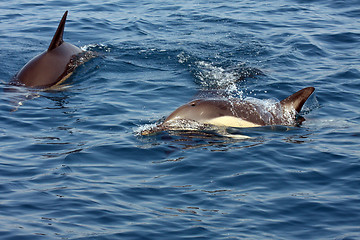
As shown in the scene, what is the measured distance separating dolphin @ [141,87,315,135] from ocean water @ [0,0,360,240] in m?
0.24

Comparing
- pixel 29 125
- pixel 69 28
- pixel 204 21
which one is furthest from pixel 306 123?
pixel 69 28

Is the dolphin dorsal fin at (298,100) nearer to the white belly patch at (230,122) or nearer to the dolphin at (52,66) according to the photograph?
the white belly patch at (230,122)

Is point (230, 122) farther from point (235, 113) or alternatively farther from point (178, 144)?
point (178, 144)

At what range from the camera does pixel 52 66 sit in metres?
13.4

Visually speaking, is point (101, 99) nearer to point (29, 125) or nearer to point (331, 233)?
point (29, 125)

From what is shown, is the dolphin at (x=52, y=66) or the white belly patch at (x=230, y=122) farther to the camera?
the dolphin at (x=52, y=66)

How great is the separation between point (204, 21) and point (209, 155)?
436 inches

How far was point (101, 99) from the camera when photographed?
12.2 m

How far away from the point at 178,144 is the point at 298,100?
8.57 feet

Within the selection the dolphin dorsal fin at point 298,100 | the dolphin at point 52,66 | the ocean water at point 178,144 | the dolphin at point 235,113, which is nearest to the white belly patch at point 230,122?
the dolphin at point 235,113

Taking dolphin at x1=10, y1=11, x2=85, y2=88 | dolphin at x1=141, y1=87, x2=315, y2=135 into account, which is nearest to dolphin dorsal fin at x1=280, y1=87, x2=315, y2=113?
dolphin at x1=141, y1=87, x2=315, y2=135

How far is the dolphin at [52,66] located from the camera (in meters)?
13.0

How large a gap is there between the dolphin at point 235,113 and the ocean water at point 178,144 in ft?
0.79

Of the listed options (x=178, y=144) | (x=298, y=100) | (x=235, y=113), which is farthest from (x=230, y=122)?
(x=298, y=100)
